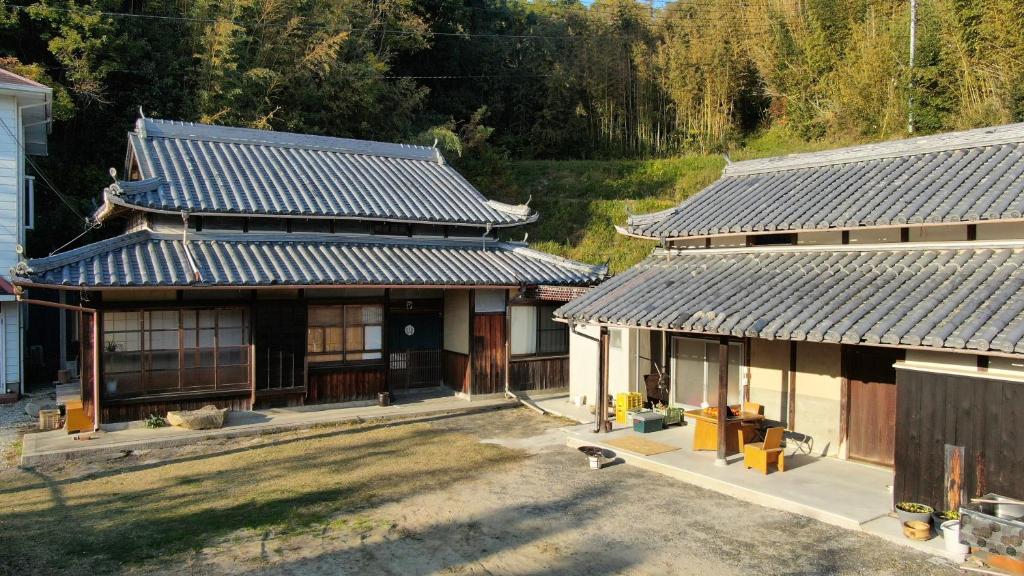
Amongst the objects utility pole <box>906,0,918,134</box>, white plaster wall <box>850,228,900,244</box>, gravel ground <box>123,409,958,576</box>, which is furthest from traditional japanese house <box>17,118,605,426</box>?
utility pole <box>906,0,918,134</box>

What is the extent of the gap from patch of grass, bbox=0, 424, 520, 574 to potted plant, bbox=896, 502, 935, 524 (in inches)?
216

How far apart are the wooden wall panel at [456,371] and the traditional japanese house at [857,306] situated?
2789 mm

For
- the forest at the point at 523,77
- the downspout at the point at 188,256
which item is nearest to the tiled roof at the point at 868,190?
the downspout at the point at 188,256

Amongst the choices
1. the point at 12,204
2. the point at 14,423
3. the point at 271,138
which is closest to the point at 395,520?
the point at 14,423

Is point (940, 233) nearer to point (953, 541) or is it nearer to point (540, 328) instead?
point (953, 541)

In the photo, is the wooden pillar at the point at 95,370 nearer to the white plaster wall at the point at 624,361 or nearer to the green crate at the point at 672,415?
the white plaster wall at the point at 624,361

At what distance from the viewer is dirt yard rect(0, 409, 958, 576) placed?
253 inches

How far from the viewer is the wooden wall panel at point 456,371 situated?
14805 mm

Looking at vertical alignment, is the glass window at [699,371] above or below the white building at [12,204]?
below

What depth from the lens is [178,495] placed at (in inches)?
337

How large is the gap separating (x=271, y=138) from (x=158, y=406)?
7.90m

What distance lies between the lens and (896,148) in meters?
11.3

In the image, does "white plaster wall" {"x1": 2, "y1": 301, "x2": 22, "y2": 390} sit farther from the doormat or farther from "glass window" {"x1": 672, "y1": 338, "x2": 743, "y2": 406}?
"glass window" {"x1": 672, "y1": 338, "x2": 743, "y2": 406}

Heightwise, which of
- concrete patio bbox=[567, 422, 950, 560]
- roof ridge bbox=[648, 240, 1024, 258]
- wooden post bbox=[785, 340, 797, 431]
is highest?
roof ridge bbox=[648, 240, 1024, 258]
